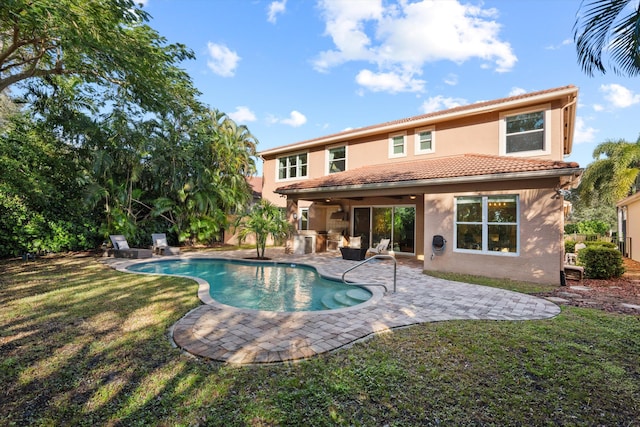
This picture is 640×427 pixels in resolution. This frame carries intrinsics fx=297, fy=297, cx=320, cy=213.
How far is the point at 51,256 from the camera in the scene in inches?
516

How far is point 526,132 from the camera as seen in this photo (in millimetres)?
11867

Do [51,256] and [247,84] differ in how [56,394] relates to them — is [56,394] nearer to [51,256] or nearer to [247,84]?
[51,256]

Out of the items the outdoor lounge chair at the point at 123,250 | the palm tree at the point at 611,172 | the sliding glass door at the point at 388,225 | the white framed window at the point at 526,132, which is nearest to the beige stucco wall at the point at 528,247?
the white framed window at the point at 526,132

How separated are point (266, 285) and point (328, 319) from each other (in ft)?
15.8

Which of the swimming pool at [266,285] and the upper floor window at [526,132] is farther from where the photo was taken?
the upper floor window at [526,132]

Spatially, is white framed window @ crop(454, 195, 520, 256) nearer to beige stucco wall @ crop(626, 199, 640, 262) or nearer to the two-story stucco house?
the two-story stucco house

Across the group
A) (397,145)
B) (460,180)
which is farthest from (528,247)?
(397,145)

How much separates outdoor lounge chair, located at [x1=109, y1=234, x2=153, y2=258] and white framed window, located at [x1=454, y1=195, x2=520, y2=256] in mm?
13208

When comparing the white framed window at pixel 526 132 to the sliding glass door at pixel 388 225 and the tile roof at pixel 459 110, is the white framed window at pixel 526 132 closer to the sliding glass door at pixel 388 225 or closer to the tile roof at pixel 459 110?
the tile roof at pixel 459 110

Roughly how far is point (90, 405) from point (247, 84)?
18334mm

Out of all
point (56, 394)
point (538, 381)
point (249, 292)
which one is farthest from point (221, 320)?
point (538, 381)

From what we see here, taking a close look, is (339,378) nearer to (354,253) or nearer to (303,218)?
(354,253)

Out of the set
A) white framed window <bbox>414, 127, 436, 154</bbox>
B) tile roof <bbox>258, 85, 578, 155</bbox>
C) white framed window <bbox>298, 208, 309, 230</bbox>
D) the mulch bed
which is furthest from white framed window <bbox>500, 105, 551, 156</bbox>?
white framed window <bbox>298, 208, 309, 230</bbox>

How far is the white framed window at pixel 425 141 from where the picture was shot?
14475 millimetres
